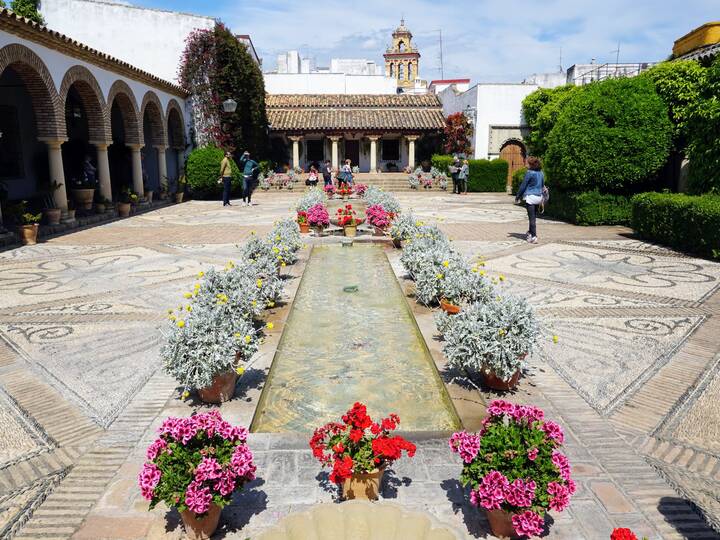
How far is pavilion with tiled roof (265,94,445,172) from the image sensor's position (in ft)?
99.7

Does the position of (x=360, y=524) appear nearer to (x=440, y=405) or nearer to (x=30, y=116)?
(x=440, y=405)

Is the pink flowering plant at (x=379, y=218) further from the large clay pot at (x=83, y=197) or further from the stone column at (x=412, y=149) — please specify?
the stone column at (x=412, y=149)

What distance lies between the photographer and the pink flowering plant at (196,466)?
7.90 ft

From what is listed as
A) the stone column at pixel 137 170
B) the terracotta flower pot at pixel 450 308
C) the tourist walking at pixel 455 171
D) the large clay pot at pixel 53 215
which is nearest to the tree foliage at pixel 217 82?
the stone column at pixel 137 170

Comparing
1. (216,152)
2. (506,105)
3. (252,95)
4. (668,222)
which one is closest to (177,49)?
(252,95)

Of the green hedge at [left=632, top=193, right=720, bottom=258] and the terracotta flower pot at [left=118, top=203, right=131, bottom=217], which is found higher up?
the green hedge at [left=632, top=193, right=720, bottom=258]

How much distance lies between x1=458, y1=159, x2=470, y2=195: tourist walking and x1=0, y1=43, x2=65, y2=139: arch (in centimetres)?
1615

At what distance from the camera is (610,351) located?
5098 millimetres

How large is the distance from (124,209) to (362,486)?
1543 centimetres

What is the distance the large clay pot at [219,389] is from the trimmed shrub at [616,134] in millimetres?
11464

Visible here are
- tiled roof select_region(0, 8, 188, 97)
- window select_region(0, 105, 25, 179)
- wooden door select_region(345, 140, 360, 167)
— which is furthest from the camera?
wooden door select_region(345, 140, 360, 167)

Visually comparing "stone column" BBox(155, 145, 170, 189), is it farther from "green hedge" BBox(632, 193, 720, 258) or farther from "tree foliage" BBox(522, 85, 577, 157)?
"green hedge" BBox(632, 193, 720, 258)

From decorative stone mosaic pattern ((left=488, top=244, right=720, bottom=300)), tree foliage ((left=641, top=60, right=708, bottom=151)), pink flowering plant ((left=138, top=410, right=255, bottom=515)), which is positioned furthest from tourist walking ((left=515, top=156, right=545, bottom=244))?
pink flowering plant ((left=138, top=410, right=255, bottom=515))

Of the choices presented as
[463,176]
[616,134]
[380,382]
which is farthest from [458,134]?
[380,382]
